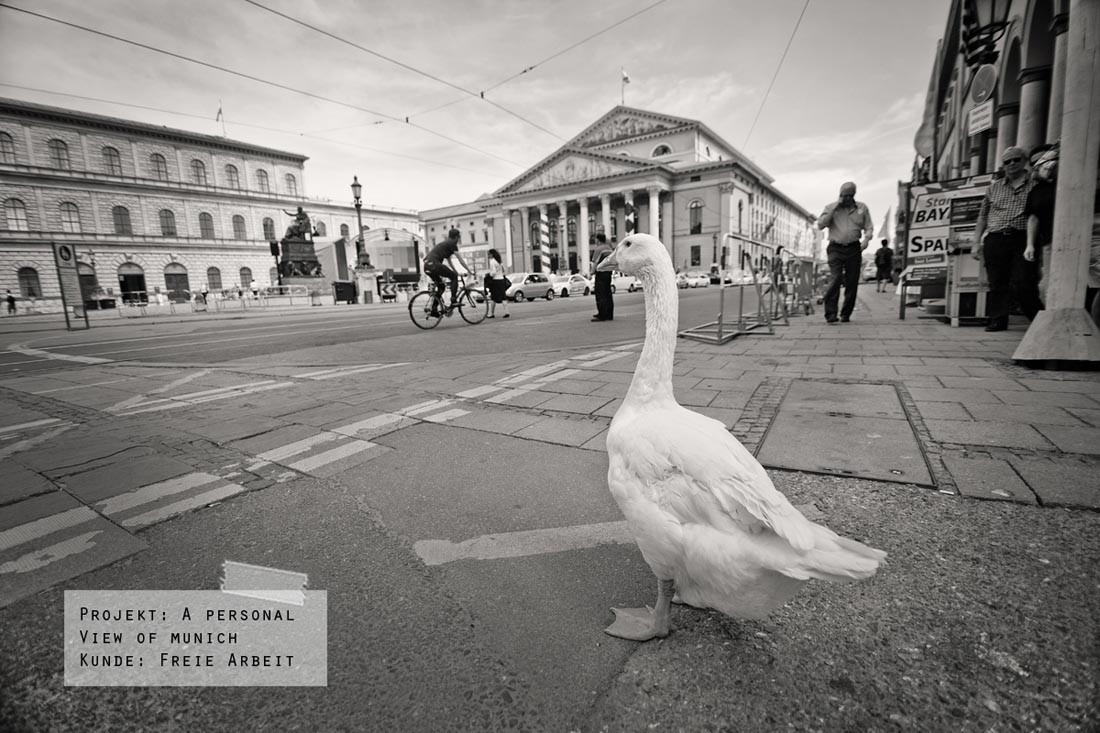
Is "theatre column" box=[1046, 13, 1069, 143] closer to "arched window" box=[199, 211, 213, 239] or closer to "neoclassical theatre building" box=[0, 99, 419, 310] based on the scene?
"neoclassical theatre building" box=[0, 99, 419, 310]

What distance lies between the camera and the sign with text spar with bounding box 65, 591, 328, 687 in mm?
1312

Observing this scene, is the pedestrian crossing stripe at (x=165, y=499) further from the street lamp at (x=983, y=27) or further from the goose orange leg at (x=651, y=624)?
the street lamp at (x=983, y=27)

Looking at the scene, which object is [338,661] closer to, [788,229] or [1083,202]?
[1083,202]

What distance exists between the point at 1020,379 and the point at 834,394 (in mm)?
1580

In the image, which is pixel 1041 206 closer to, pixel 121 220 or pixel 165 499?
pixel 165 499

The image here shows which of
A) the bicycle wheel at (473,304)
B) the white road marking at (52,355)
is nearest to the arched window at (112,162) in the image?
the white road marking at (52,355)

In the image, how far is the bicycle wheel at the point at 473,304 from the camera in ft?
35.4

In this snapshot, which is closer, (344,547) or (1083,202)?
(344,547)

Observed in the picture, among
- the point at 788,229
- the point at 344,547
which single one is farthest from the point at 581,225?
the point at 344,547

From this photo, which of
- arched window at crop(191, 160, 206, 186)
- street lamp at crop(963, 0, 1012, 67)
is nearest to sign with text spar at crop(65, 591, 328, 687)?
street lamp at crop(963, 0, 1012, 67)

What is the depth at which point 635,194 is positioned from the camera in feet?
179

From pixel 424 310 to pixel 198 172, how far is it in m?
54.8

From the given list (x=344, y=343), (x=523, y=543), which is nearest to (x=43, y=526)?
(x=523, y=543)

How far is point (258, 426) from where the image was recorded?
139 inches
